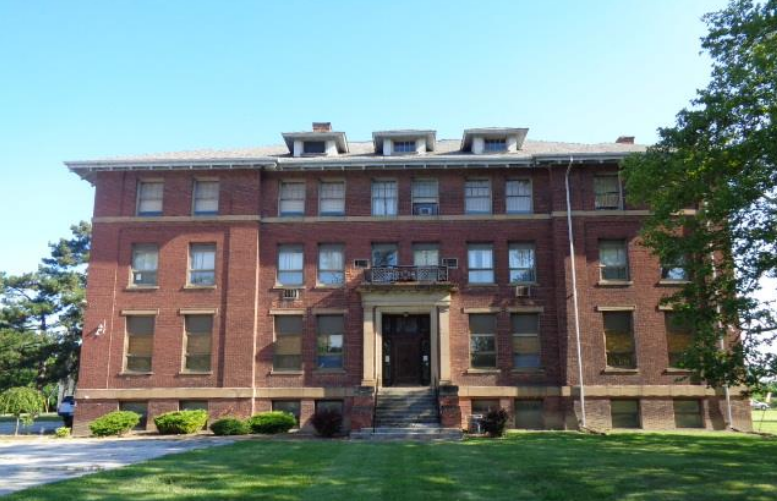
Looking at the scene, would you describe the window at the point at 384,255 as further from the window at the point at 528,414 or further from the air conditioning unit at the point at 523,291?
the window at the point at 528,414

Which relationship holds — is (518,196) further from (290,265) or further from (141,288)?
(141,288)

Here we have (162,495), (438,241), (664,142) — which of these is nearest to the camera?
(162,495)

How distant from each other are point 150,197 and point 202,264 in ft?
12.4

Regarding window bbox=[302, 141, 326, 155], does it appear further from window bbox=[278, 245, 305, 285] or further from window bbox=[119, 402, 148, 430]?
window bbox=[119, 402, 148, 430]

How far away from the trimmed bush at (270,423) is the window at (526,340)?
9089 millimetres

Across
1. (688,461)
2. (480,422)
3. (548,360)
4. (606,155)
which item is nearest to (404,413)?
(480,422)

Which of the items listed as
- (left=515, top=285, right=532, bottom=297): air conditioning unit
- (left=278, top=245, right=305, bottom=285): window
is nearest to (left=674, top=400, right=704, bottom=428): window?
(left=515, top=285, right=532, bottom=297): air conditioning unit

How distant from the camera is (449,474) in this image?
38.3 ft

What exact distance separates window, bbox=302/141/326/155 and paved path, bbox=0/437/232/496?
508 inches

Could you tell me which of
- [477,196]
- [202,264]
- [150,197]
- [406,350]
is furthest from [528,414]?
[150,197]

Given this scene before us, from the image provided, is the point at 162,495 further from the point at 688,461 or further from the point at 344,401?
the point at 344,401

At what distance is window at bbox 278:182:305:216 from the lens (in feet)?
86.3

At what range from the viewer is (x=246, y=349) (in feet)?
80.9

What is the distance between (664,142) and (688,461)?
895 cm
